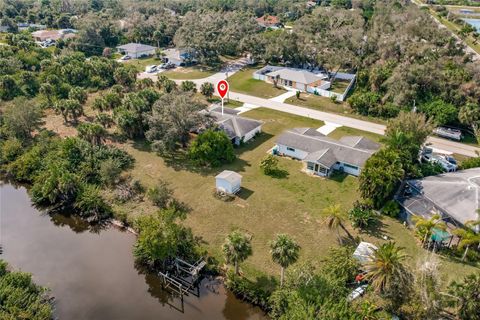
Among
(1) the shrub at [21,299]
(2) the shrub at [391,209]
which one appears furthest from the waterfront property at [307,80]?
(1) the shrub at [21,299]

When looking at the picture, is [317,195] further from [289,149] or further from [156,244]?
[156,244]

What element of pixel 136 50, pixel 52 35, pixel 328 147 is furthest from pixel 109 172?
pixel 52 35

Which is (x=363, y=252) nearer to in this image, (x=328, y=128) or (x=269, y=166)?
(x=269, y=166)

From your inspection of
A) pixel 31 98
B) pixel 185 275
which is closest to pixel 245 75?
pixel 31 98

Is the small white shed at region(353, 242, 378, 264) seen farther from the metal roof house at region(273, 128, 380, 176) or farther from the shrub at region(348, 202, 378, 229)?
the metal roof house at region(273, 128, 380, 176)

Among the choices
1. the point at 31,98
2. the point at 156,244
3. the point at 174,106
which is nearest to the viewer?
the point at 156,244

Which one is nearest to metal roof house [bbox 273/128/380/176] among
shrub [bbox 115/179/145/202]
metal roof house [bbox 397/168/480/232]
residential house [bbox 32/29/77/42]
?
metal roof house [bbox 397/168/480/232]

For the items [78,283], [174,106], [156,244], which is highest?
[174,106]
